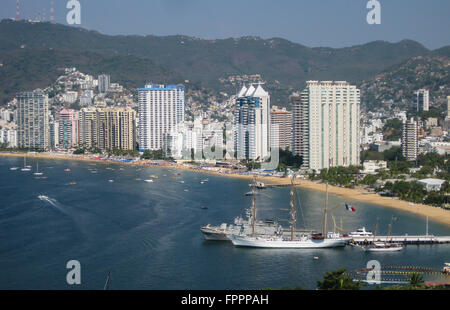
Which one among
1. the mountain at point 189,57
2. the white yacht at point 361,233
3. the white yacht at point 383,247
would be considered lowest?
the white yacht at point 383,247

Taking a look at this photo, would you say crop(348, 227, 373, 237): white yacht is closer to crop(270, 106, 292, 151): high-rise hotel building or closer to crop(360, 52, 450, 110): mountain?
crop(270, 106, 292, 151): high-rise hotel building

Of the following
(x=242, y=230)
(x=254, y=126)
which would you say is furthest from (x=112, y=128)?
(x=242, y=230)

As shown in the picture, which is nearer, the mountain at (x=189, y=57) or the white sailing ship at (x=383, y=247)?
the white sailing ship at (x=383, y=247)

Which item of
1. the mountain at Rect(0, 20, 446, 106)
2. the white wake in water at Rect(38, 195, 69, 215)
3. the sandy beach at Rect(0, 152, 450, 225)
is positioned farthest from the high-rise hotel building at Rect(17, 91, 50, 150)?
the mountain at Rect(0, 20, 446, 106)

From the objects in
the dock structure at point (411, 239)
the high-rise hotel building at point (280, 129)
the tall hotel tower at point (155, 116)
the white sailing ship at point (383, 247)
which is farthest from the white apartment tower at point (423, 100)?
the white sailing ship at point (383, 247)

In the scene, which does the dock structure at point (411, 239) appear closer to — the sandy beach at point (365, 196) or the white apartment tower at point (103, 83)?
the sandy beach at point (365, 196)

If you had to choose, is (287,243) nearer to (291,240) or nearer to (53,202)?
(291,240)
